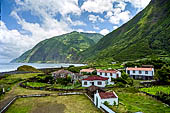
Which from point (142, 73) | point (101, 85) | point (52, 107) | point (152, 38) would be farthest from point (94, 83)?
point (152, 38)

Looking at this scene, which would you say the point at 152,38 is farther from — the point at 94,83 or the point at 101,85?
the point at 94,83

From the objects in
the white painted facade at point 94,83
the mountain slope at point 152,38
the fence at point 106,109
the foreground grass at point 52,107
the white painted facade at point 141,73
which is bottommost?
the foreground grass at point 52,107

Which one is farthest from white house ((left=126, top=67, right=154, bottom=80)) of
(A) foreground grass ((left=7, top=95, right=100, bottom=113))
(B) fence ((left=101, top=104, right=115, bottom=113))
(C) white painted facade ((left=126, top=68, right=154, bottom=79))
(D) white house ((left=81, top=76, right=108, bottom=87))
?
(B) fence ((left=101, top=104, right=115, bottom=113))

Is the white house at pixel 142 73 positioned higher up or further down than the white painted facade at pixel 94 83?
higher up

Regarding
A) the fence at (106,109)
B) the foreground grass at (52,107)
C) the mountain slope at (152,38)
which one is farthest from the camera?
the mountain slope at (152,38)

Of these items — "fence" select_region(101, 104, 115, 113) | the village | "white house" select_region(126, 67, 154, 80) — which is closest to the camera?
"fence" select_region(101, 104, 115, 113)

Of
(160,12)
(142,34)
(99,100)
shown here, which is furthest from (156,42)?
(99,100)

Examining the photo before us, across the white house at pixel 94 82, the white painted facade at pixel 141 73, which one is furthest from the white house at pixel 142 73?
the white house at pixel 94 82

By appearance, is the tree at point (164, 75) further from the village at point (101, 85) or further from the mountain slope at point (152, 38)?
the mountain slope at point (152, 38)

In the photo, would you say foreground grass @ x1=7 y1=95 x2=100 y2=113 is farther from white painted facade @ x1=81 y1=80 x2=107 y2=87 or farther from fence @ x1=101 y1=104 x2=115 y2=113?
Answer: white painted facade @ x1=81 y1=80 x2=107 y2=87

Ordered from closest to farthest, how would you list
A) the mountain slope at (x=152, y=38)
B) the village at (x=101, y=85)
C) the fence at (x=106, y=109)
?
1. the fence at (x=106, y=109)
2. the village at (x=101, y=85)
3. the mountain slope at (x=152, y=38)

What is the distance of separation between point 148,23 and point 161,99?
17470cm

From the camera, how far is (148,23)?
177 m

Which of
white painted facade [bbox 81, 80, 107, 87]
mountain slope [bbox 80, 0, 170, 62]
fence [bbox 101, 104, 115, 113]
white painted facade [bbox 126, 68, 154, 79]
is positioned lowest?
fence [bbox 101, 104, 115, 113]
